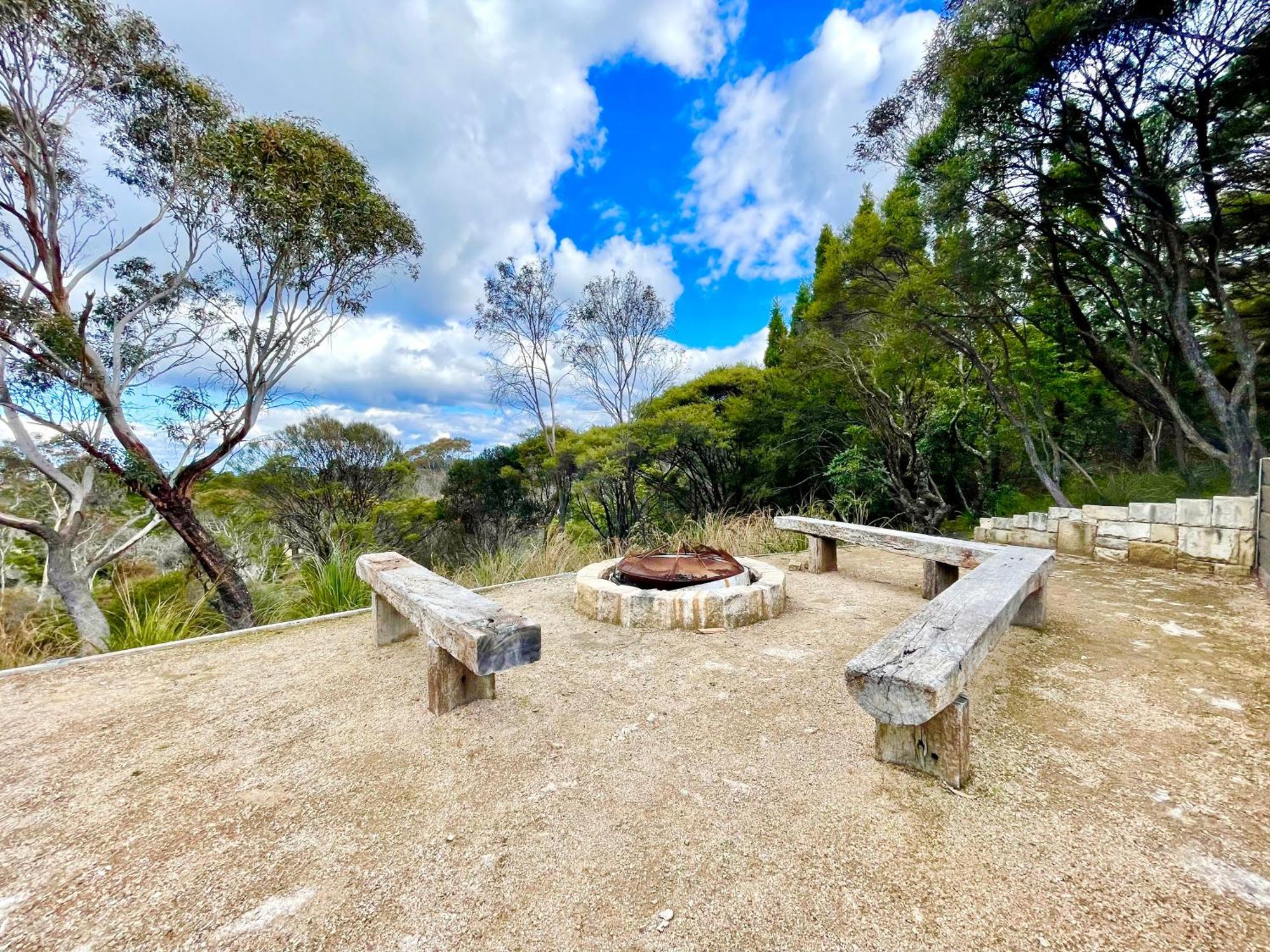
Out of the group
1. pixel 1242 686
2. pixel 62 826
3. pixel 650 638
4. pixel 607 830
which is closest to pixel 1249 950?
pixel 607 830

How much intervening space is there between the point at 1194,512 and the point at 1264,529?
0.53 m

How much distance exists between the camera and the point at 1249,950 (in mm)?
987

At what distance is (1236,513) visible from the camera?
4.03 m

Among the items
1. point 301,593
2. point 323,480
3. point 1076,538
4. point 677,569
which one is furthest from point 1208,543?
point 323,480

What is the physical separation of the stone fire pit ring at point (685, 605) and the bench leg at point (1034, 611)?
4.76ft

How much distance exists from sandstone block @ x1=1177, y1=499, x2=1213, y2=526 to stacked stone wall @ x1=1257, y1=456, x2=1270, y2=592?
0.27 meters

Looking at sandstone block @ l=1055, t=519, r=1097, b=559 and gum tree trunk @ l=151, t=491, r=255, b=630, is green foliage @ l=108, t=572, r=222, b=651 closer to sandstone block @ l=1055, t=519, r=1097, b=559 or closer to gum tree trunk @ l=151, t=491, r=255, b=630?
gum tree trunk @ l=151, t=491, r=255, b=630

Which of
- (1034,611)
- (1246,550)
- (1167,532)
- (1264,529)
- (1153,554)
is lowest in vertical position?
(1034,611)

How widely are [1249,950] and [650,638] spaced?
7.37 ft

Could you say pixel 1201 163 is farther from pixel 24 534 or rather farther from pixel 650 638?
pixel 24 534

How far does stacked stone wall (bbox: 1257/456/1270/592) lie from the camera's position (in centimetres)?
353

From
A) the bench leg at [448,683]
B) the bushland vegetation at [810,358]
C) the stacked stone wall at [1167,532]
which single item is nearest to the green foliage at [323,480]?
the bushland vegetation at [810,358]

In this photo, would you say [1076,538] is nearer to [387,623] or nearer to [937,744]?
[937,744]

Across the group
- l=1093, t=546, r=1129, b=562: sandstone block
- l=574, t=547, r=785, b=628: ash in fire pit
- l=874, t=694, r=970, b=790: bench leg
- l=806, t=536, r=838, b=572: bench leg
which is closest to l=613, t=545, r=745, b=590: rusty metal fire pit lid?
l=574, t=547, r=785, b=628: ash in fire pit
